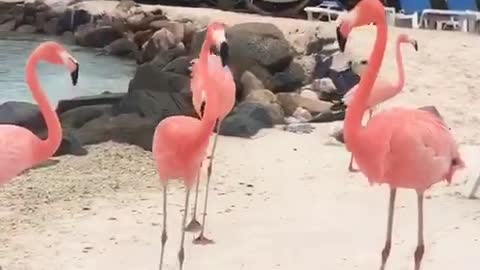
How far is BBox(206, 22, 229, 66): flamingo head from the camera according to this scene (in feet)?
16.1

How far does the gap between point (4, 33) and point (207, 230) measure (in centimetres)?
1584

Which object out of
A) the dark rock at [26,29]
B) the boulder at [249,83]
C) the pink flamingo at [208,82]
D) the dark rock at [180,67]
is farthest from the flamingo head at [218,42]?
the dark rock at [26,29]

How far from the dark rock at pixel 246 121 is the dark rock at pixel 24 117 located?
5.41 feet

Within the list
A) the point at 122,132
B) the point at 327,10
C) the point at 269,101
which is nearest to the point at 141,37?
the point at 327,10

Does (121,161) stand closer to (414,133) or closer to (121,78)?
(414,133)

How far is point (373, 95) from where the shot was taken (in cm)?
753

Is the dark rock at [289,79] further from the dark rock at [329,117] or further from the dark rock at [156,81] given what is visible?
the dark rock at [329,117]

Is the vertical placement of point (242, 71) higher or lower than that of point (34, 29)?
higher

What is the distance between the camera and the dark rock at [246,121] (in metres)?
8.52

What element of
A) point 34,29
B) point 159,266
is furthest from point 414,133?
point 34,29

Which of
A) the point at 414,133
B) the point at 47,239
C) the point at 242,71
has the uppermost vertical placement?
the point at 414,133

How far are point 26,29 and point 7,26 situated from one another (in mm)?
816

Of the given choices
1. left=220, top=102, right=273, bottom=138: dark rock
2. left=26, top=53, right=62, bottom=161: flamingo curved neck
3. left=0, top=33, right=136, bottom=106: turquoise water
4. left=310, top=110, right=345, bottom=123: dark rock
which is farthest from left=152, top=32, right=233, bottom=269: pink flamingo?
left=0, top=33, right=136, bottom=106: turquoise water

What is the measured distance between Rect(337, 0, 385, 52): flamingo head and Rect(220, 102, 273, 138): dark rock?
4.05m
